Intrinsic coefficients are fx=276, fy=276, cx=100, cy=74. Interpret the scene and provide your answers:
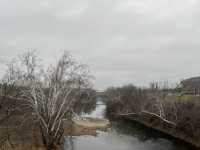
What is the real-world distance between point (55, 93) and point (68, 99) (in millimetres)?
2572

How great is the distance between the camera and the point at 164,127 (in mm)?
42250

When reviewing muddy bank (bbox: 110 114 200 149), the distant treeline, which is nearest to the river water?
muddy bank (bbox: 110 114 200 149)

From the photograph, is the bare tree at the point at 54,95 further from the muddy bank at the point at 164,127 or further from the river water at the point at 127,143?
the muddy bank at the point at 164,127

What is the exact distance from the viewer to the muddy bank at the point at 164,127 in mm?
32775

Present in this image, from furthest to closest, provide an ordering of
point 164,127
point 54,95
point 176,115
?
point 164,127
point 176,115
point 54,95

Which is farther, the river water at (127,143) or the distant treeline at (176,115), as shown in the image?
the distant treeline at (176,115)

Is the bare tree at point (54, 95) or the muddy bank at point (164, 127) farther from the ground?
the bare tree at point (54, 95)

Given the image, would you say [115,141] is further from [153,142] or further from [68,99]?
[68,99]

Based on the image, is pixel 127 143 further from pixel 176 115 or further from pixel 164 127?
pixel 164 127

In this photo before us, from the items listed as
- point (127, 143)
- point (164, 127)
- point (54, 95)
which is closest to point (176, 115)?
point (164, 127)

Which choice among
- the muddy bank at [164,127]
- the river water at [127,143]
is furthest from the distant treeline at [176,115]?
the river water at [127,143]

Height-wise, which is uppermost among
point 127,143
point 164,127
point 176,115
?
point 176,115

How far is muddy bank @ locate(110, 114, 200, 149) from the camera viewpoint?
108 feet

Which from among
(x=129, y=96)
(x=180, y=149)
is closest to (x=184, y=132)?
(x=180, y=149)
